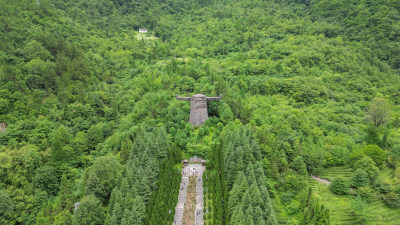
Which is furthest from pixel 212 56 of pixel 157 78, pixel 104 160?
pixel 104 160

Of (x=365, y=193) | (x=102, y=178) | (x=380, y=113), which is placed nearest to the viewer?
(x=365, y=193)

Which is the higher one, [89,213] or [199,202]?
[199,202]

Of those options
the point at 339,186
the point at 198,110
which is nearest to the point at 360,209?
the point at 339,186

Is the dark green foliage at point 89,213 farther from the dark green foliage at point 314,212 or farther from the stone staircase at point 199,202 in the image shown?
the dark green foliage at point 314,212

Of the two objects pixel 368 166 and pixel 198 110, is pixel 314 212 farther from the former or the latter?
pixel 198 110

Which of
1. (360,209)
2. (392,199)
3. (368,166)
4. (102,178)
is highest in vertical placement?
(368,166)

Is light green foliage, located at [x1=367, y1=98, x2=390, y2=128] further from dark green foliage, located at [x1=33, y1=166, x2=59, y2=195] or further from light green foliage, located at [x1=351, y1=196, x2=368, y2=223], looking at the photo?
dark green foliage, located at [x1=33, y1=166, x2=59, y2=195]

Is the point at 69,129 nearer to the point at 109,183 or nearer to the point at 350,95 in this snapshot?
the point at 109,183
